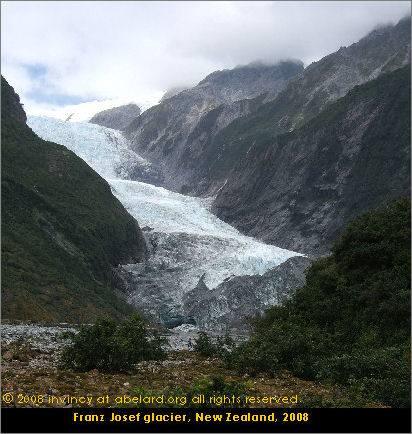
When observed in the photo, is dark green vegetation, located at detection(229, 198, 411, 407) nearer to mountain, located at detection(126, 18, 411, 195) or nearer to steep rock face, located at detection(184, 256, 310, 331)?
steep rock face, located at detection(184, 256, 310, 331)

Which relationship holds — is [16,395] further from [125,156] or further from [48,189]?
[125,156]

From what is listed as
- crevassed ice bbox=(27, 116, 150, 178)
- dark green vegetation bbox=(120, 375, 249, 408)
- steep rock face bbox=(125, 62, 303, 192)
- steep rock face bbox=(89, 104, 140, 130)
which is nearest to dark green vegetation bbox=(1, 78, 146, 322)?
dark green vegetation bbox=(120, 375, 249, 408)

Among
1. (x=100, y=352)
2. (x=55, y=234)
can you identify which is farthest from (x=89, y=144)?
(x=100, y=352)

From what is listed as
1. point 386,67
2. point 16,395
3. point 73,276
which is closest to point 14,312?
point 73,276

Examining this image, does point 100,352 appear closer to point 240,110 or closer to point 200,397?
point 200,397

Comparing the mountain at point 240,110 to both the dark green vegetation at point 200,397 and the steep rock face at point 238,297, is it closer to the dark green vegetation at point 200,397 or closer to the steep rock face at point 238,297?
the steep rock face at point 238,297

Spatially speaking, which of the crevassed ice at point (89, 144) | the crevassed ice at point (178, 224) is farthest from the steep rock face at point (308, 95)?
the crevassed ice at point (178, 224)
